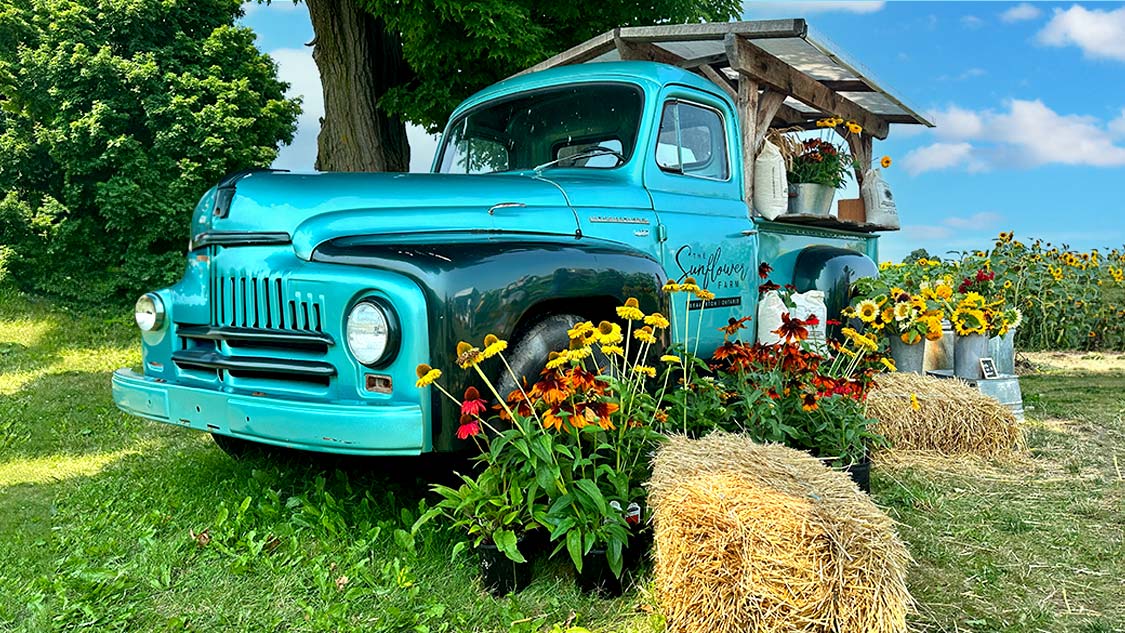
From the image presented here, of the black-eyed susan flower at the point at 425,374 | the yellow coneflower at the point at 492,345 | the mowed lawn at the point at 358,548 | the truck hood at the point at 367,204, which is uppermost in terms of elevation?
the truck hood at the point at 367,204

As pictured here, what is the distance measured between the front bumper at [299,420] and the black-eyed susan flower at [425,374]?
140 millimetres

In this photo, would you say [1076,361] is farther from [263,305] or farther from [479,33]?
[263,305]

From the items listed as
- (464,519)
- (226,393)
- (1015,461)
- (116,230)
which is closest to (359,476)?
(226,393)

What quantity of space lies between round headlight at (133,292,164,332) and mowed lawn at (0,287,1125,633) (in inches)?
36.1

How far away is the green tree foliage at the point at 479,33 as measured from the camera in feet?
32.1

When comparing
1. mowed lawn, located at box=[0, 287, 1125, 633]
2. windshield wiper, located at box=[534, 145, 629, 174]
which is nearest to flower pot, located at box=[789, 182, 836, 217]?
mowed lawn, located at box=[0, 287, 1125, 633]

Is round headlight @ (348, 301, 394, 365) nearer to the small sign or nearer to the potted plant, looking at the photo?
the potted plant

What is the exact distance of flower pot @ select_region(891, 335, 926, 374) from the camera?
23.0 ft

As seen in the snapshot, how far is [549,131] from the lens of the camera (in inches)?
200

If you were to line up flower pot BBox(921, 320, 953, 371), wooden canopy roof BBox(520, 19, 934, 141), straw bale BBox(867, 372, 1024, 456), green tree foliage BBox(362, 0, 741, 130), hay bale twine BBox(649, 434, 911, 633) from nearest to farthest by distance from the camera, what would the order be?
hay bale twine BBox(649, 434, 911, 633) → straw bale BBox(867, 372, 1024, 456) → wooden canopy roof BBox(520, 19, 934, 141) → flower pot BBox(921, 320, 953, 371) → green tree foliage BBox(362, 0, 741, 130)

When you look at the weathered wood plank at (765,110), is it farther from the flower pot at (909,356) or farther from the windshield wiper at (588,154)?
the windshield wiper at (588,154)

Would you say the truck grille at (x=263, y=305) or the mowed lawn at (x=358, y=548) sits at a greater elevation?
the truck grille at (x=263, y=305)

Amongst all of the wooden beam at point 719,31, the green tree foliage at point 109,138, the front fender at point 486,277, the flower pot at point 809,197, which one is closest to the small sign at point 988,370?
the flower pot at point 809,197

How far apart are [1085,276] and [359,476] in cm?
1170
